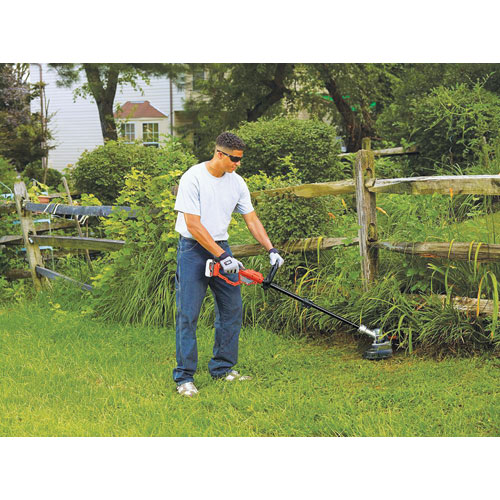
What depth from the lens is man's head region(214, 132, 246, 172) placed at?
4504mm

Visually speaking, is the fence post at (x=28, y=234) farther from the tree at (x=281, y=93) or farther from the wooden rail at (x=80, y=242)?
the tree at (x=281, y=93)

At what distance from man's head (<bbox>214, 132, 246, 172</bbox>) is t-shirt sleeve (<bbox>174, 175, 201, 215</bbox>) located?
0.23 metres

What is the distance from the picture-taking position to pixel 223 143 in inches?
178

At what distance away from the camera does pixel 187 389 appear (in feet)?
15.1

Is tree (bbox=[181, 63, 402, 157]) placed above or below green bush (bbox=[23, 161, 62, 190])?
above

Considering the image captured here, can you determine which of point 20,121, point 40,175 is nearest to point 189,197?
point 40,175

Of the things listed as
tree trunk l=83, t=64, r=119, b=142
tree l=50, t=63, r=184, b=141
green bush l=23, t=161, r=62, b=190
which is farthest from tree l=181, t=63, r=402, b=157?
green bush l=23, t=161, r=62, b=190

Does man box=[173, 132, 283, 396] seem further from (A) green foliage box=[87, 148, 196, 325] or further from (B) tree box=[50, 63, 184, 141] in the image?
(B) tree box=[50, 63, 184, 141]

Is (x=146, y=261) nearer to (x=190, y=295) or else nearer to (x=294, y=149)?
(x=190, y=295)

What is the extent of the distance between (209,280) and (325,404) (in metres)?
1.22

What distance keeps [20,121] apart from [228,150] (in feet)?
65.4

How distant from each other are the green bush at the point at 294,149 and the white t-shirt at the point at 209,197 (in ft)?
18.6

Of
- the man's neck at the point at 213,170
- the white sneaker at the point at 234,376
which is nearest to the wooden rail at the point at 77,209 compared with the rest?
the man's neck at the point at 213,170

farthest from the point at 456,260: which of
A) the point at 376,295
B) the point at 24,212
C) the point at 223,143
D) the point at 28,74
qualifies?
the point at 28,74
